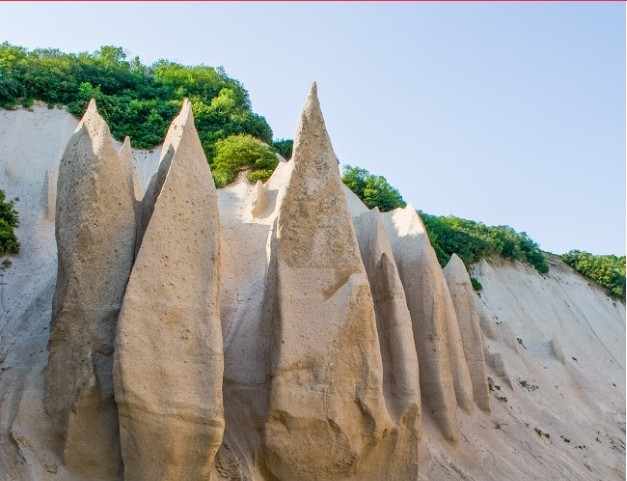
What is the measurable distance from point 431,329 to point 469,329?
2.57 meters

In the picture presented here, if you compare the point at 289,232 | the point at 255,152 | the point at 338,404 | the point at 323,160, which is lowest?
the point at 338,404

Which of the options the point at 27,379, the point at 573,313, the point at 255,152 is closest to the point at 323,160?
the point at 27,379

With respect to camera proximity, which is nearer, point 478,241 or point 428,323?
point 428,323

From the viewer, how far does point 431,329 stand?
1283cm

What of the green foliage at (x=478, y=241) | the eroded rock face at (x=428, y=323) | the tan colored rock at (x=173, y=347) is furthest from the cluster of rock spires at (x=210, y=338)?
the green foliage at (x=478, y=241)

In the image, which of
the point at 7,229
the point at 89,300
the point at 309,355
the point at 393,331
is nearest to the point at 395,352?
the point at 393,331

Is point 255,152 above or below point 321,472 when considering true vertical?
above

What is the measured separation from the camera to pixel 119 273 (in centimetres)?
923

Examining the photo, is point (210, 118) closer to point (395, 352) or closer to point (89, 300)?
point (395, 352)

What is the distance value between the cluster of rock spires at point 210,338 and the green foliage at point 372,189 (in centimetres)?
1466

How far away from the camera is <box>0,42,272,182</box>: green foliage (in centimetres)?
2345

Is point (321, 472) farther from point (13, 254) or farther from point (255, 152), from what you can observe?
point (255, 152)

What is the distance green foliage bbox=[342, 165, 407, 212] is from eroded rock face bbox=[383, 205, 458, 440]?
11622mm

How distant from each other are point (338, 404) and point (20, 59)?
20.9 meters
